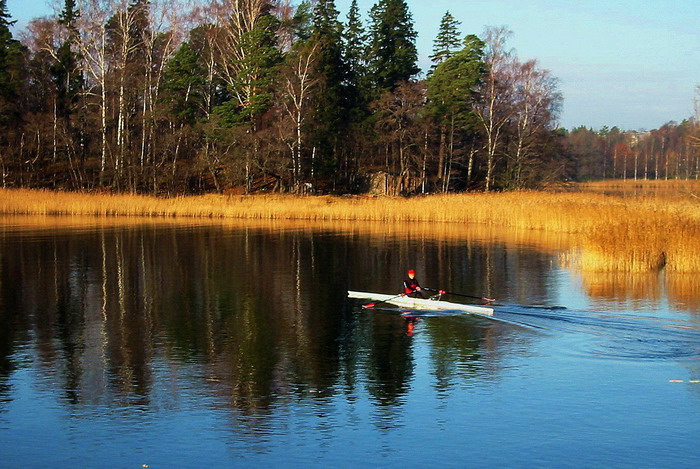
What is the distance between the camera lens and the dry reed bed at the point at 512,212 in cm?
2330

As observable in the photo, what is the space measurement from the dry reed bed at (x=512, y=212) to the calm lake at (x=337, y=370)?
48.8 inches

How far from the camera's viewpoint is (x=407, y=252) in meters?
28.0

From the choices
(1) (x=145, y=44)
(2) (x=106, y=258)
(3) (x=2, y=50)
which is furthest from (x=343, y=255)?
(3) (x=2, y=50)

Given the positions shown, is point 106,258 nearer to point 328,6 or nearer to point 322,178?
point 322,178

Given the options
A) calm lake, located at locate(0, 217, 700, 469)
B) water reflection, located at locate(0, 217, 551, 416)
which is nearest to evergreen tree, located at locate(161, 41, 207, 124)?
water reflection, located at locate(0, 217, 551, 416)

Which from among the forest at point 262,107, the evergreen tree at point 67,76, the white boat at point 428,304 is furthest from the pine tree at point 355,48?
the white boat at point 428,304

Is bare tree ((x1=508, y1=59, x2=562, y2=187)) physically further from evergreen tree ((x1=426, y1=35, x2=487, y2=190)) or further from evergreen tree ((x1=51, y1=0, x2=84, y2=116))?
evergreen tree ((x1=51, y1=0, x2=84, y2=116))

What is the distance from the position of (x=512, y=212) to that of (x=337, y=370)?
27.0m

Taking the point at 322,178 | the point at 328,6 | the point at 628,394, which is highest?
the point at 328,6

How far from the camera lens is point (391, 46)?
192 ft

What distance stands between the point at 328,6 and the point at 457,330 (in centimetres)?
4422

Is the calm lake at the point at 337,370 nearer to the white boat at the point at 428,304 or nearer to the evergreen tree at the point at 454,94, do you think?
the white boat at the point at 428,304

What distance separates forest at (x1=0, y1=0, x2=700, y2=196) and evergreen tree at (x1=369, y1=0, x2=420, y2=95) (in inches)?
4.4

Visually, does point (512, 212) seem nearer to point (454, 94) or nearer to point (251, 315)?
point (454, 94)
